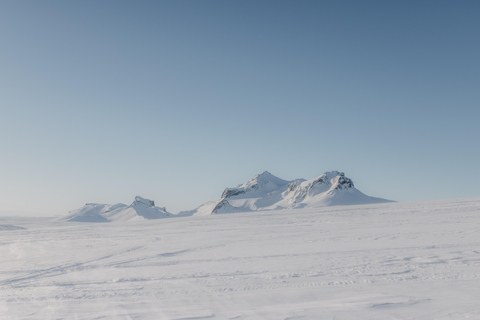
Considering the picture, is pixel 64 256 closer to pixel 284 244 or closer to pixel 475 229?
pixel 284 244

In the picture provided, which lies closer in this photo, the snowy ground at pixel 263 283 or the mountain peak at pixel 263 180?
the snowy ground at pixel 263 283

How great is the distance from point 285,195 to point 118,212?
61.2m

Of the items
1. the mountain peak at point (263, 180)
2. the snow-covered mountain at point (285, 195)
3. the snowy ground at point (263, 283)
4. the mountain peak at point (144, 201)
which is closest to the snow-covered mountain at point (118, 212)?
the mountain peak at point (144, 201)

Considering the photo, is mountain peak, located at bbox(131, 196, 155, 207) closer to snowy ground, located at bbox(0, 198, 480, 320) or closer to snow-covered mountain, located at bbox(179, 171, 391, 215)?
snow-covered mountain, located at bbox(179, 171, 391, 215)

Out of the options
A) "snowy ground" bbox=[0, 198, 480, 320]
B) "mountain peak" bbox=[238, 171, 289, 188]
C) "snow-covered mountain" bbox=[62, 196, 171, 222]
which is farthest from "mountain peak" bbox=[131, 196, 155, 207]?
"snowy ground" bbox=[0, 198, 480, 320]

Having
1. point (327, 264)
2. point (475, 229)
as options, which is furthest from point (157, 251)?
point (475, 229)

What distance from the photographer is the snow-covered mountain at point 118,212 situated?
7690cm

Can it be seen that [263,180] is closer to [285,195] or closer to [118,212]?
[285,195]

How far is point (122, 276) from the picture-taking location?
321 inches

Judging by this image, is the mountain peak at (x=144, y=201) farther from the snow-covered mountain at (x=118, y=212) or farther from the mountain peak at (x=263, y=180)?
the mountain peak at (x=263, y=180)

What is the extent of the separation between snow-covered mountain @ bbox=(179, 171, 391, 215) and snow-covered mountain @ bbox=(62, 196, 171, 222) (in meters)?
19.6

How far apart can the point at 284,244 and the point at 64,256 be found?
314 inches

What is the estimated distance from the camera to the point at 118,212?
8681 centimetres

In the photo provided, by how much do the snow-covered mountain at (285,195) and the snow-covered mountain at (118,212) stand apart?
1961cm
